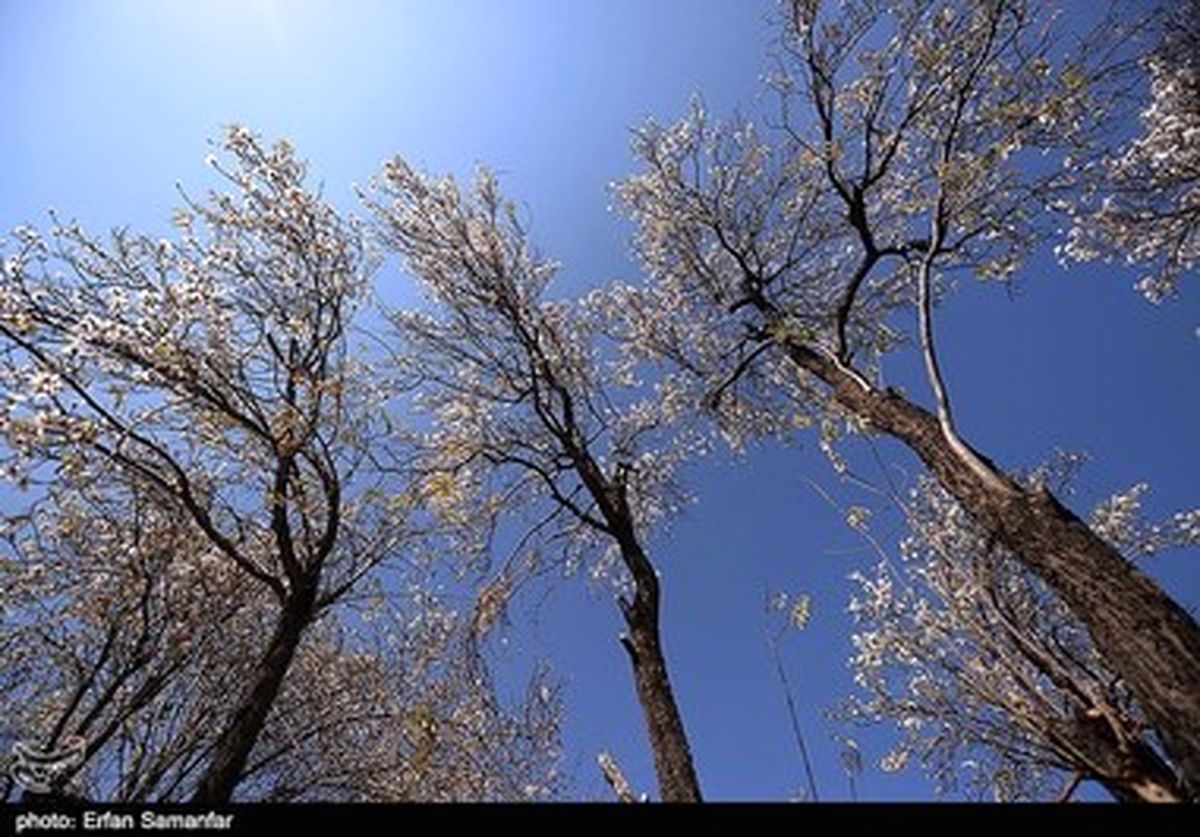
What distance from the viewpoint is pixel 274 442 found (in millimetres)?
6625

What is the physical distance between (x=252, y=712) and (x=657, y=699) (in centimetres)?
369

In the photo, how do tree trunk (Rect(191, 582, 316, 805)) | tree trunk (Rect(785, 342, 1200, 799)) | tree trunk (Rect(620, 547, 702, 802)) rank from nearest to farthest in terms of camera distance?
tree trunk (Rect(785, 342, 1200, 799)) → tree trunk (Rect(620, 547, 702, 802)) → tree trunk (Rect(191, 582, 316, 805))

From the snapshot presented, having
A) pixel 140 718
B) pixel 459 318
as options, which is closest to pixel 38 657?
pixel 140 718

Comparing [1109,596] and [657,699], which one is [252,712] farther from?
[1109,596]

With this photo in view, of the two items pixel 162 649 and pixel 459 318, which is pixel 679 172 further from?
pixel 162 649

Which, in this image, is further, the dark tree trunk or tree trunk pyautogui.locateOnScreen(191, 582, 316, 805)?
tree trunk pyautogui.locateOnScreen(191, 582, 316, 805)

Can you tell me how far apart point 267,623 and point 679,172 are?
31.3 feet

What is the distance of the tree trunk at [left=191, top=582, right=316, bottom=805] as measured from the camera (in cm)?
536

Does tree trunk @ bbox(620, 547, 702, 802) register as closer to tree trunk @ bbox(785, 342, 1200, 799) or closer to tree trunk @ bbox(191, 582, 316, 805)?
tree trunk @ bbox(785, 342, 1200, 799)

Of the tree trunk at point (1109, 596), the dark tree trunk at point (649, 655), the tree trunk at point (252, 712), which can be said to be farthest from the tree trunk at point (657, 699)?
the tree trunk at point (252, 712)

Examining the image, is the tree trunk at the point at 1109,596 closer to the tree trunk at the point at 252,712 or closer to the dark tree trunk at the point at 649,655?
the dark tree trunk at the point at 649,655

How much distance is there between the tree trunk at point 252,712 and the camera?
5359 mm

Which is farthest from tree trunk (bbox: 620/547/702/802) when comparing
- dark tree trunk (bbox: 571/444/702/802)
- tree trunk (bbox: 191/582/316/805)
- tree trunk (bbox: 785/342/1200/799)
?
tree trunk (bbox: 191/582/316/805)

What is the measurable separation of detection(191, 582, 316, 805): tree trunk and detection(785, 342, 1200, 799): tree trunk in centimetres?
613
